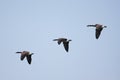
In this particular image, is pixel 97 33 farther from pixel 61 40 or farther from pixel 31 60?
pixel 31 60

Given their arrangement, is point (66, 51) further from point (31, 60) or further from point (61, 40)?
point (31, 60)

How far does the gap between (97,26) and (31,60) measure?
11.9 meters

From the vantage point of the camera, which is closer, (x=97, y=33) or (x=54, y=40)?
(x=97, y=33)

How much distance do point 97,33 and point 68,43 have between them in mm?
5560

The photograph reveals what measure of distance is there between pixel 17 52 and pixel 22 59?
705 cm

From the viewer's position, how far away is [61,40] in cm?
5775

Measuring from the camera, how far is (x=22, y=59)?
185 ft

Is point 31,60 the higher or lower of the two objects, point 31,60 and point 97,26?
the lower

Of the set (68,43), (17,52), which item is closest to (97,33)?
(68,43)

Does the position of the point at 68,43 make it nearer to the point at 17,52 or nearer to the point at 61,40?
the point at 61,40

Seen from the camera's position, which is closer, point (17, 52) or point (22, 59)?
point (22, 59)

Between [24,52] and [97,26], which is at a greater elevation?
[97,26]

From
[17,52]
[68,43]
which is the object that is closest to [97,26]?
[68,43]

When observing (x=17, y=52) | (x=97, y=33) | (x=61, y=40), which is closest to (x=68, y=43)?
(x=61, y=40)
